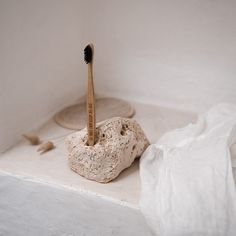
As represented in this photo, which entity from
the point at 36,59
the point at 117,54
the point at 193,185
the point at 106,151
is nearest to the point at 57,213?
the point at 106,151

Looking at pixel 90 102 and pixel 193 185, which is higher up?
pixel 90 102

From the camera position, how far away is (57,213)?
2.71 ft

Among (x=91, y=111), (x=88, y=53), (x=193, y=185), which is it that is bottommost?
(x=193, y=185)

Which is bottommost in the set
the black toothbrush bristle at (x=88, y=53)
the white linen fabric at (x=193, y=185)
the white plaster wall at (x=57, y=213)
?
the white plaster wall at (x=57, y=213)

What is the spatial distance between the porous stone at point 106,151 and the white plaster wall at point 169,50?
1.61 feet

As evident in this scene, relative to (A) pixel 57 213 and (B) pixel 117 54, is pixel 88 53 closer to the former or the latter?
(A) pixel 57 213

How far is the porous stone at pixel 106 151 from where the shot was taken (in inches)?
32.0

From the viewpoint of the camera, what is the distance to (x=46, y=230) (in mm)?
839

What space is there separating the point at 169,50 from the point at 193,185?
0.70 m

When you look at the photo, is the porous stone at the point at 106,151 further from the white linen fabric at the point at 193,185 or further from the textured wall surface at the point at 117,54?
the textured wall surface at the point at 117,54

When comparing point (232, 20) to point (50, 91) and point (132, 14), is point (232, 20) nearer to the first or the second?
point (132, 14)

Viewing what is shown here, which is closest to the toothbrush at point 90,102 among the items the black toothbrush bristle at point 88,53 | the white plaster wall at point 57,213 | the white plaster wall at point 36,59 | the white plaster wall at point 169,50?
the black toothbrush bristle at point 88,53

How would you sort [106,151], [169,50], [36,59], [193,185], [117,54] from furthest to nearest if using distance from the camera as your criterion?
1. [117,54]
2. [169,50]
3. [36,59]
4. [106,151]
5. [193,185]

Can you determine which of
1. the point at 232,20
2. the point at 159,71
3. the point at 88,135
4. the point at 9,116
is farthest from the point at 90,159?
the point at 232,20
